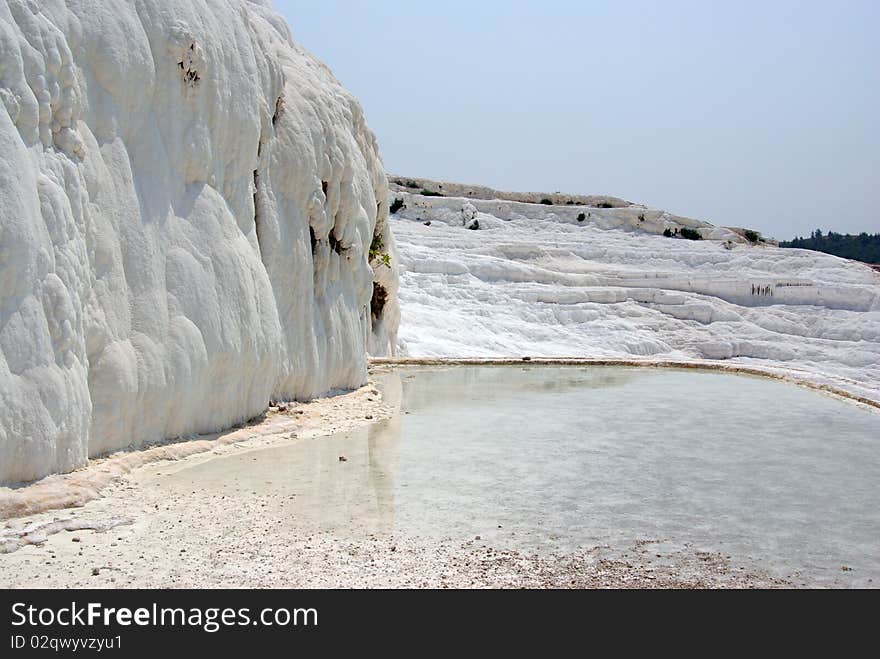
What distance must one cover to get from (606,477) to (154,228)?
5235 mm

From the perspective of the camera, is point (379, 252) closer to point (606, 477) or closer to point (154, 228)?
point (154, 228)

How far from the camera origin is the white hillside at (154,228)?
7.36 meters

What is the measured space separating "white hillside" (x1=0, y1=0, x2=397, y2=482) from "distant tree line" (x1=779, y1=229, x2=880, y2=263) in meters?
60.4

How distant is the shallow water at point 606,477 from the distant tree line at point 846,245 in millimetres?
58942

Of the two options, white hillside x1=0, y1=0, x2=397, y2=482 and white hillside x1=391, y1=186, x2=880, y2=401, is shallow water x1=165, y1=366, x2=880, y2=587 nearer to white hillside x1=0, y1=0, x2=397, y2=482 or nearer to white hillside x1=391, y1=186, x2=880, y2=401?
white hillside x1=0, y1=0, x2=397, y2=482

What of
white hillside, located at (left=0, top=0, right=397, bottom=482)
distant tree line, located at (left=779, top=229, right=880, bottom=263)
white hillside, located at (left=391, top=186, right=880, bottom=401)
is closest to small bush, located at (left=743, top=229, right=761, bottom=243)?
white hillside, located at (left=391, top=186, right=880, bottom=401)

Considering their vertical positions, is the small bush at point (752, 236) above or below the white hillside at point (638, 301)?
above

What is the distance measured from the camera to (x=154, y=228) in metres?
9.43

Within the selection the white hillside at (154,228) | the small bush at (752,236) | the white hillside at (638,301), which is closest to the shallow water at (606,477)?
the white hillside at (154,228)

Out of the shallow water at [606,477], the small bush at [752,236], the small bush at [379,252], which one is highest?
the small bush at [752,236]

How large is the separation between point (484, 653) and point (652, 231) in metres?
Answer: 41.2

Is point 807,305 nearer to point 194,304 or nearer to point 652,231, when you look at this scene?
point 652,231

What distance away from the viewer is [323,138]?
14.0m

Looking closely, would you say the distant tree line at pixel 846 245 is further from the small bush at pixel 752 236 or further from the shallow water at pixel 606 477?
the shallow water at pixel 606 477
